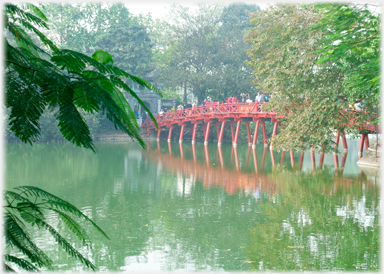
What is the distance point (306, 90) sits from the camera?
1452cm

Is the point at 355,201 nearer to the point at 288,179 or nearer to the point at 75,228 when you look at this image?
the point at 288,179

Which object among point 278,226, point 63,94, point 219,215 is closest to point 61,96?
point 63,94

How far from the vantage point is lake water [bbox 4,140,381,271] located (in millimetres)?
5371

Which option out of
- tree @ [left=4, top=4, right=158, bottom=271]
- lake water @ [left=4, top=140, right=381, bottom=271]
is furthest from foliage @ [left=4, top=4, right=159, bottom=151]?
lake water @ [left=4, top=140, right=381, bottom=271]

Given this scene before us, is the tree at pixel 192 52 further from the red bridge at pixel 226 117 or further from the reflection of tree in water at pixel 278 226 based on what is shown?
the reflection of tree in water at pixel 278 226

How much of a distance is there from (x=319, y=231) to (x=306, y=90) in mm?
8533

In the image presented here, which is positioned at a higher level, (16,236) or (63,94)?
(63,94)

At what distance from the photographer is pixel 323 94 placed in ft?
45.3

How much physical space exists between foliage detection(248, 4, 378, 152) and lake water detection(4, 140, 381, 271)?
3.80 feet

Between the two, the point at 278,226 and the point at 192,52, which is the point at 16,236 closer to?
the point at 278,226

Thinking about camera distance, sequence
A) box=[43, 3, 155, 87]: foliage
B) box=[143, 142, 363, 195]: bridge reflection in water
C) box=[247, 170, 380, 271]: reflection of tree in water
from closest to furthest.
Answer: box=[247, 170, 380, 271]: reflection of tree in water, box=[143, 142, 363, 195]: bridge reflection in water, box=[43, 3, 155, 87]: foliage

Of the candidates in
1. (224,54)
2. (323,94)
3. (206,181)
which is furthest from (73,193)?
(224,54)

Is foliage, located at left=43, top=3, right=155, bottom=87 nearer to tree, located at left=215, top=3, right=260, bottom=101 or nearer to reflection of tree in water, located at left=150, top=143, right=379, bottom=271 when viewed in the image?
tree, located at left=215, top=3, right=260, bottom=101

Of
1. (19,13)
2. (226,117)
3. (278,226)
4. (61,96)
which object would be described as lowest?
(278,226)
